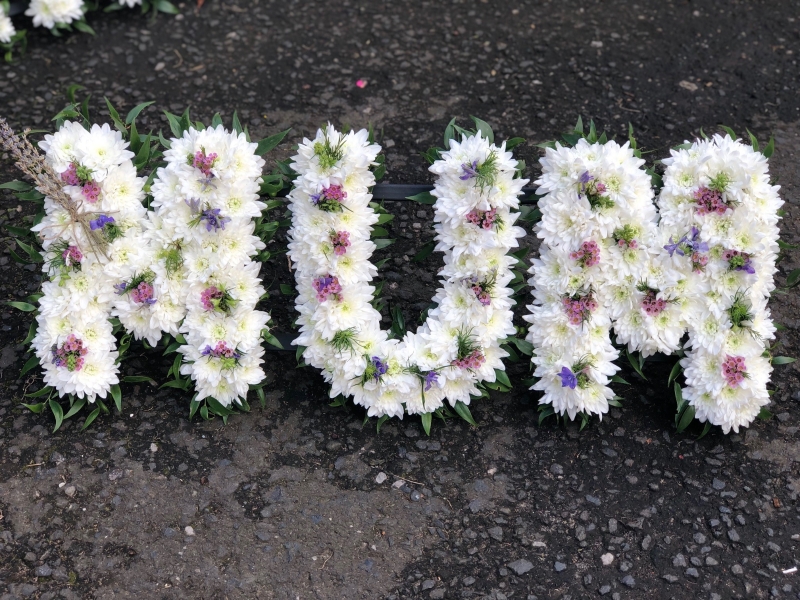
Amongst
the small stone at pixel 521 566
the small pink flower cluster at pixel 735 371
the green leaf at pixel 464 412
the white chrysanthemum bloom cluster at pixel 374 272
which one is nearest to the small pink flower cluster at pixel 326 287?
the white chrysanthemum bloom cluster at pixel 374 272

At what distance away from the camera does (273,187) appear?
2.95 meters

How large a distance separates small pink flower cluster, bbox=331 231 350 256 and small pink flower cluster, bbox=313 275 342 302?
93 millimetres

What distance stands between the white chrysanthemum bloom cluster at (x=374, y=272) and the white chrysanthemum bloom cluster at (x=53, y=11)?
105 inches

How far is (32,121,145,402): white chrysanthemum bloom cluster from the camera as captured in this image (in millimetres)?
2764

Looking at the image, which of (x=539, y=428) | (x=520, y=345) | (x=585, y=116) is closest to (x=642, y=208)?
(x=520, y=345)

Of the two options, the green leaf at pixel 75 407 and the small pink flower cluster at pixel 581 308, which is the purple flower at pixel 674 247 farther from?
the green leaf at pixel 75 407

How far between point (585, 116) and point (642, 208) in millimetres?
1651

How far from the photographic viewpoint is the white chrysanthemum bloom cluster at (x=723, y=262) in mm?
2730

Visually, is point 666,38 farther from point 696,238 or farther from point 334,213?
point 334,213

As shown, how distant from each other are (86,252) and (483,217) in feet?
4.39

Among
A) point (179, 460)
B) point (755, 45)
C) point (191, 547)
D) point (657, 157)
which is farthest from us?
point (755, 45)

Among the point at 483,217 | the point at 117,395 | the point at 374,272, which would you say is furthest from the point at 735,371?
the point at 117,395

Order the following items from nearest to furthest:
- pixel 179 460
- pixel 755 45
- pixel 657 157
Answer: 1. pixel 179 460
2. pixel 657 157
3. pixel 755 45

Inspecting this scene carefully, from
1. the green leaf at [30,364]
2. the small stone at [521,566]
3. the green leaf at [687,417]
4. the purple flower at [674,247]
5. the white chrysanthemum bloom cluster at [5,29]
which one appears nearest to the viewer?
the small stone at [521,566]
